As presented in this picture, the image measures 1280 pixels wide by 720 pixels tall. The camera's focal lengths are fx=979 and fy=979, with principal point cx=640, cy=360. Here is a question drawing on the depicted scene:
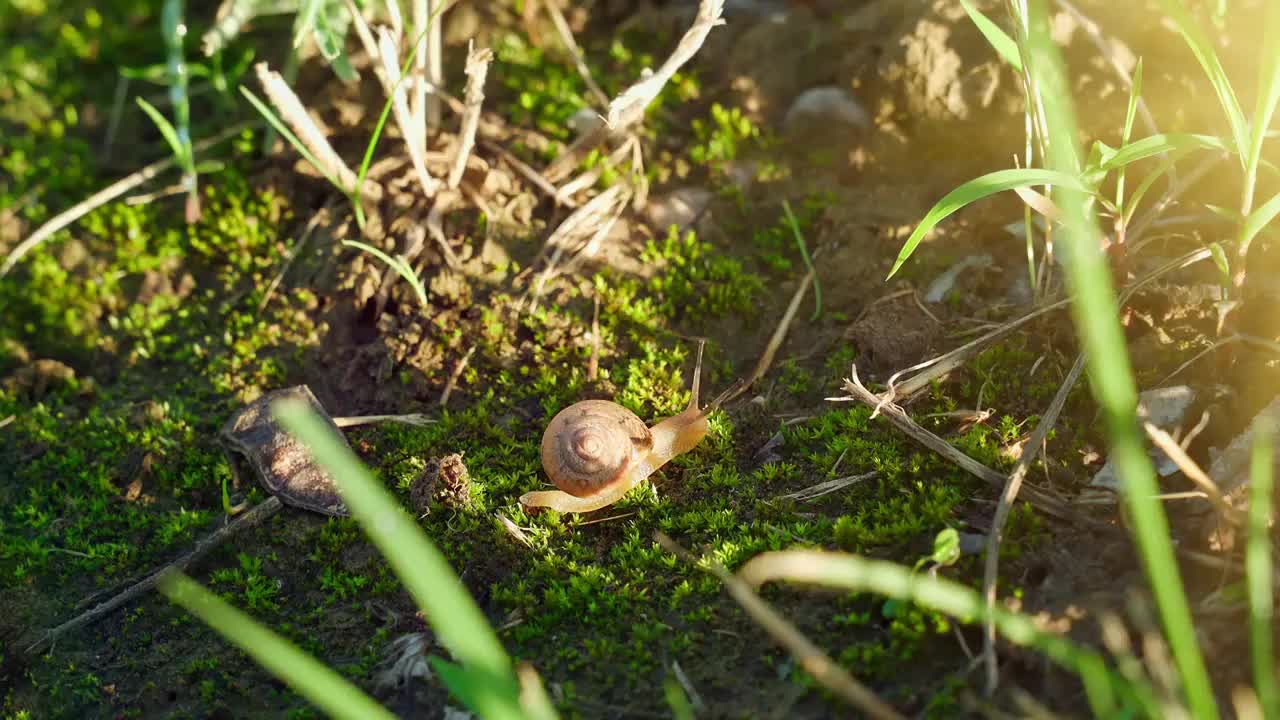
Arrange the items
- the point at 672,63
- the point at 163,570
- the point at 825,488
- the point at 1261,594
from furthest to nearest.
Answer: the point at 672,63 → the point at 163,570 → the point at 825,488 → the point at 1261,594

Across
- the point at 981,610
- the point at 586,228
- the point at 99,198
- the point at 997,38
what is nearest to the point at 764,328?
the point at 586,228

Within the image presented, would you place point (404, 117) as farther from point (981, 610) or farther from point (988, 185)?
point (981, 610)

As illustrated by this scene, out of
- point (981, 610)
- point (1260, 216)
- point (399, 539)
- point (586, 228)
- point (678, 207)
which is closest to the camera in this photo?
point (399, 539)

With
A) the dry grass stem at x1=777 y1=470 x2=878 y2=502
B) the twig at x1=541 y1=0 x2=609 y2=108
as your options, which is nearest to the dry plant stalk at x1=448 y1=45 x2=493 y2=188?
the twig at x1=541 y1=0 x2=609 y2=108

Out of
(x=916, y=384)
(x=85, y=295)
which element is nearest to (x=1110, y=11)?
(x=916, y=384)

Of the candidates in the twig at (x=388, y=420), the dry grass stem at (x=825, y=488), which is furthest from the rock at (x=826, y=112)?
the twig at (x=388, y=420)

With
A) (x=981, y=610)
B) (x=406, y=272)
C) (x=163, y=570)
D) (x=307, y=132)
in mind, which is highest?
(x=307, y=132)
